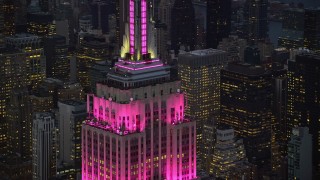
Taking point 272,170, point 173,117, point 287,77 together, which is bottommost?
point 272,170

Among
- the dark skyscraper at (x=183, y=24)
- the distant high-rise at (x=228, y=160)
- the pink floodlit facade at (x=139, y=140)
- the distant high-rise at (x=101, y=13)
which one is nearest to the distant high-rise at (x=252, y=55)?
the dark skyscraper at (x=183, y=24)

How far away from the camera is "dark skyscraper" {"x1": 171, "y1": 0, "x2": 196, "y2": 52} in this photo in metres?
105

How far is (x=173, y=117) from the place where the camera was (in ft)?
126

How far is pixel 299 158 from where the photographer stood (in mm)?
68688

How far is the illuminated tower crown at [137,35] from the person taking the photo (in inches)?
1478

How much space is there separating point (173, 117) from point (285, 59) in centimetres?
5479

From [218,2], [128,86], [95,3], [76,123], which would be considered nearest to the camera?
[128,86]

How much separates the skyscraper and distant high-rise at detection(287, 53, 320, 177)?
1597 inches

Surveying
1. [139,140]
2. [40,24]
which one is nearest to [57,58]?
[40,24]

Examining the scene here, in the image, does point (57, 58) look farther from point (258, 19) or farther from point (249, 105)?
point (249, 105)

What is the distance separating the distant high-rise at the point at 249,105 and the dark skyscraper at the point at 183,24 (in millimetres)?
23341

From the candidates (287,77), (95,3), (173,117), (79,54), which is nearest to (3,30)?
(79,54)

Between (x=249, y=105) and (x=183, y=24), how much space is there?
3009 cm

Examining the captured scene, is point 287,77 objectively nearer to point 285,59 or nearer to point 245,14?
point 285,59
